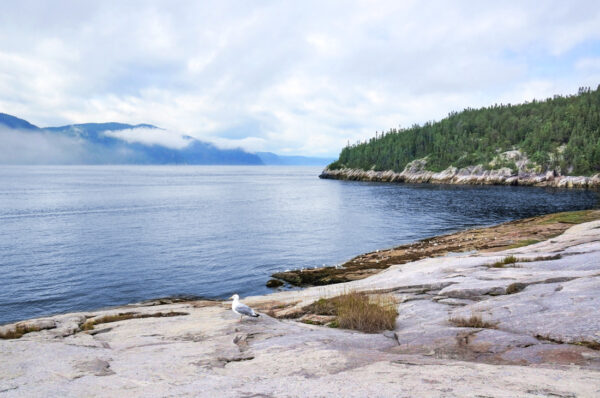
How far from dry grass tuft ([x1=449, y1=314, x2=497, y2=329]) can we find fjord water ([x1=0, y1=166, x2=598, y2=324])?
67.1ft

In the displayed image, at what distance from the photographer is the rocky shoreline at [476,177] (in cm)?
12688

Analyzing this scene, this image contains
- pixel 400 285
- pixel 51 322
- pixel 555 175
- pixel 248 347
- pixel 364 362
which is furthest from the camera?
pixel 555 175

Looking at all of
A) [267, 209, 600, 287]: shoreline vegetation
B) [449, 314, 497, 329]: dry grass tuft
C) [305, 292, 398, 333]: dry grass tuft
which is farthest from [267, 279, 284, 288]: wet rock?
[449, 314, 497, 329]: dry grass tuft

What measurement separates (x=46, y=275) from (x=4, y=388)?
30.5 m

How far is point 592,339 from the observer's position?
30.1 feet

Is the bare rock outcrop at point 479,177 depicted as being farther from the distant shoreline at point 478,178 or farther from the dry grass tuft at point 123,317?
the dry grass tuft at point 123,317

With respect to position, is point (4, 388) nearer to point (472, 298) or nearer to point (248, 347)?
point (248, 347)

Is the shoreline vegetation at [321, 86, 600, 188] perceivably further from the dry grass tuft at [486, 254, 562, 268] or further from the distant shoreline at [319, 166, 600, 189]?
the dry grass tuft at [486, 254, 562, 268]

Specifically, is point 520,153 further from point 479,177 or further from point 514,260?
point 514,260

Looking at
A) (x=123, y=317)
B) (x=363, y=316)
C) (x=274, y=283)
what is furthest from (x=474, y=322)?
(x=274, y=283)

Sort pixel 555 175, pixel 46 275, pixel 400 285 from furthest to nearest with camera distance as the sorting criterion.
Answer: pixel 555 175
pixel 46 275
pixel 400 285

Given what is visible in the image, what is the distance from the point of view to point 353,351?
9.48m

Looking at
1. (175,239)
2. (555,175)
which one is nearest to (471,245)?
(175,239)

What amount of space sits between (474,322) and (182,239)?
43.3 meters
